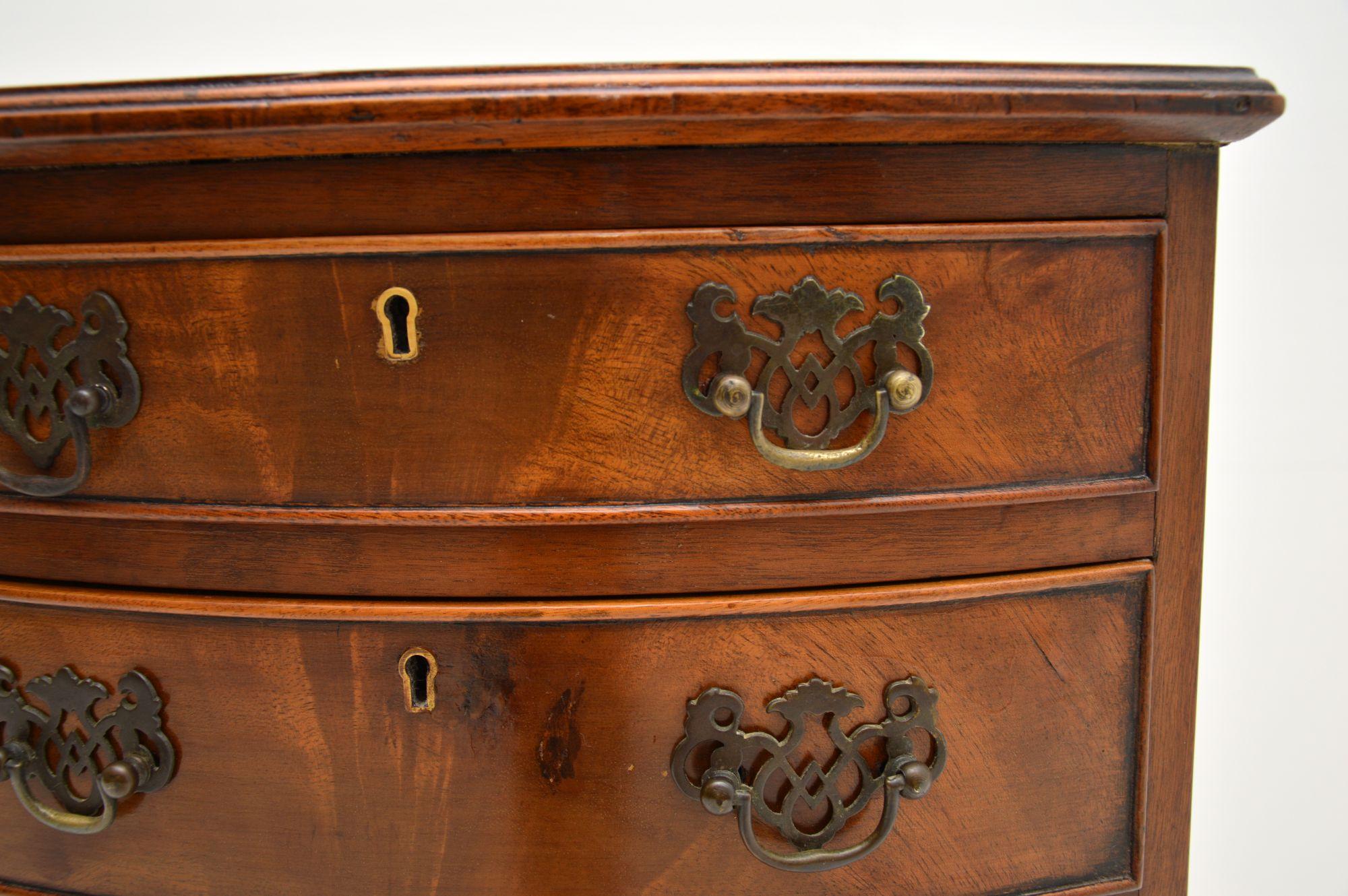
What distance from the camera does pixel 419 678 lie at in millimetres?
631

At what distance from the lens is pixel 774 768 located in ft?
2.06

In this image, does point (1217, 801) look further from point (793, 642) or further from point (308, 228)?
point (308, 228)

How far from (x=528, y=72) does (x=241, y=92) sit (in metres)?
0.17

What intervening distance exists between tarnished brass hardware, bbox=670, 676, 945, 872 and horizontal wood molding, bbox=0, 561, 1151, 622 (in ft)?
0.19

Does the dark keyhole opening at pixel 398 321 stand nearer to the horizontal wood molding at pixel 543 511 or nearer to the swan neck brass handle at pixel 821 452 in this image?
the horizontal wood molding at pixel 543 511

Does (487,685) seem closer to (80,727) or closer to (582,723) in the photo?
(582,723)

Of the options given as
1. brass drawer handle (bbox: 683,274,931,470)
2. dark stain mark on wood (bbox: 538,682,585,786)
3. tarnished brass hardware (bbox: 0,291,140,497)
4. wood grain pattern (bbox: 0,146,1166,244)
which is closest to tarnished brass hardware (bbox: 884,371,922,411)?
brass drawer handle (bbox: 683,274,931,470)

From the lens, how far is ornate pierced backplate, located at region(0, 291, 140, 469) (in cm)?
59

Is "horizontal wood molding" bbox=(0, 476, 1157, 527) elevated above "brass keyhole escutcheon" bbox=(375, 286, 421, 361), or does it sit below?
below

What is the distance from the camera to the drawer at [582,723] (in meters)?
0.62

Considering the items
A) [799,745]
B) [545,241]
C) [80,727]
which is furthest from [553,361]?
[80,727]

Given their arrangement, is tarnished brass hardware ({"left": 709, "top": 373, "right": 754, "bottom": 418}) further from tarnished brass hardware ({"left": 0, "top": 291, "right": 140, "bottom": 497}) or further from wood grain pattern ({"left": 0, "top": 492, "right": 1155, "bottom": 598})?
tarnished brass hardware ({"left": 0, "top": 291, "right": 140, "bottom": 497})

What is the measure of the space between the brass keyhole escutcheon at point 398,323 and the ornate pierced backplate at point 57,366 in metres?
0.17

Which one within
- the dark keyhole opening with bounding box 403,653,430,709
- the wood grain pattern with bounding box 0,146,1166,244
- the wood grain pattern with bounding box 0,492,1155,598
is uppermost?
the wood grain pattern with bounding box 0,146,1166,244
